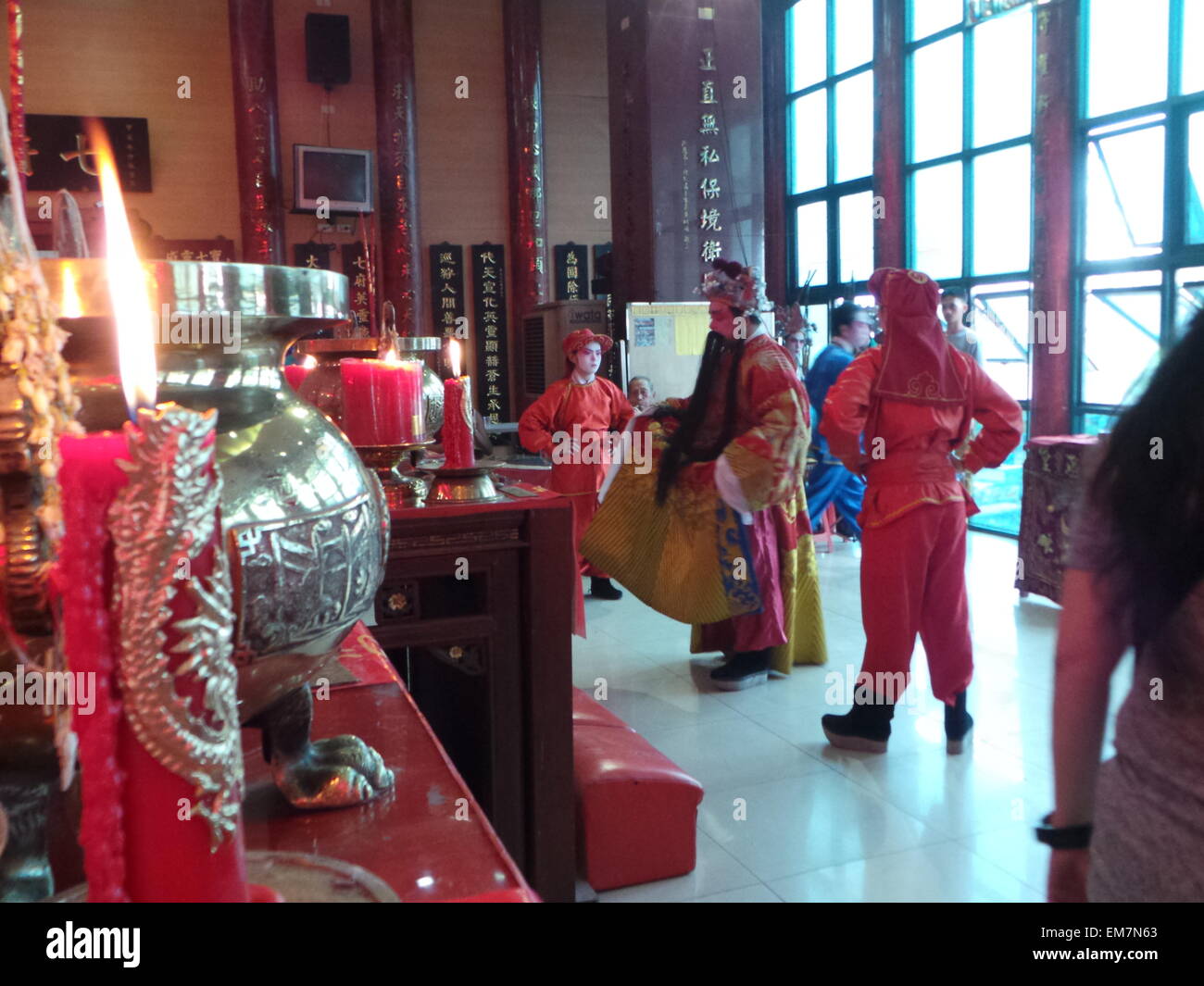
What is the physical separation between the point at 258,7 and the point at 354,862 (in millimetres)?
8024

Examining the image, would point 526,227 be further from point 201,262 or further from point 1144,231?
point 201,262

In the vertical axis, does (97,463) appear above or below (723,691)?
above

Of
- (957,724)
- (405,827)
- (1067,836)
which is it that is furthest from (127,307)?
(957,724)

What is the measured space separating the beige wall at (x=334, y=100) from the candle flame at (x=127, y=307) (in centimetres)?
768

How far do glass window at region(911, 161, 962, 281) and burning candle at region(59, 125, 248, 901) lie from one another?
713 centimetres

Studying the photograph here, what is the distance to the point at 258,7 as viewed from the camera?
23.9 feet

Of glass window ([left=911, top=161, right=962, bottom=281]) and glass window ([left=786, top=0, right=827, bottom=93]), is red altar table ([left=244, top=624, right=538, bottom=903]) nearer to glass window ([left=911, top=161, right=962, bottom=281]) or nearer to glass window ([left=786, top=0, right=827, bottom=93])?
glass window ([left=911, top=161, right=962, bottom=281])

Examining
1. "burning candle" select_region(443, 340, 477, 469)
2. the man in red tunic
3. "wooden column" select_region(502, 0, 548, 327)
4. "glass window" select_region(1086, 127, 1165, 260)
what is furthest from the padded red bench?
"wooden column" select_region(502, 0, 548, 327)

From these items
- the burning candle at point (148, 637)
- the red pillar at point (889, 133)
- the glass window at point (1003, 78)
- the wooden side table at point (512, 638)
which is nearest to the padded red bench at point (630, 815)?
the wooden side table at point (512, 638)

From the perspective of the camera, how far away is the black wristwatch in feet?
3.04

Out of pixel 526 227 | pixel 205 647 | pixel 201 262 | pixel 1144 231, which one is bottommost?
pixel 205 647

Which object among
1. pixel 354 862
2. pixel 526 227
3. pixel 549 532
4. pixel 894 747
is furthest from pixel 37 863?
pixel 526 227

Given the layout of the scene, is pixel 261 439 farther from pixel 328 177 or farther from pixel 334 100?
pixel 334 100

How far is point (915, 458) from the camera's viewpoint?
2686 millimetres
